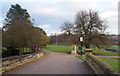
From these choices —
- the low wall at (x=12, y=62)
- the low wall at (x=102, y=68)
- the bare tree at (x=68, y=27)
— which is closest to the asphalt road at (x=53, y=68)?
the low wall at (x=12, y=62)

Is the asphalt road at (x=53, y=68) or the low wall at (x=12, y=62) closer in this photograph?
the asphalt road at (x=53, y=68)

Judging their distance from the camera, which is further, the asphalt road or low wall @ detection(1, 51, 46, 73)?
low wall @ detection(1, 51, 46, 73)

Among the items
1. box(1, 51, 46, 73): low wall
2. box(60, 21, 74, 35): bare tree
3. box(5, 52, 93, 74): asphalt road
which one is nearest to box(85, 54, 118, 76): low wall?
box(5, 52, 93, 74): asphalt road

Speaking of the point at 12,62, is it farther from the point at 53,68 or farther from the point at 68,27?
the point at 68,27

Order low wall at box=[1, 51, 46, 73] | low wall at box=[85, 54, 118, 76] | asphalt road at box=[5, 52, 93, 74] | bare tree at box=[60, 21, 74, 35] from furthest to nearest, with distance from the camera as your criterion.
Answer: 1. bare tree at box=[60, 21, 74, 35]
2. low wall at box=[1, 51, 46, 73]
3. asphalt road at box=[5, 52, 93, 74]
4. low wall at box=[85, 54, 118, 76]

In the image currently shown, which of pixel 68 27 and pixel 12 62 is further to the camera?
pixel 68 27

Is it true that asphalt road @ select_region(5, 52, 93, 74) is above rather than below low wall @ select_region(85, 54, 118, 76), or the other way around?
below

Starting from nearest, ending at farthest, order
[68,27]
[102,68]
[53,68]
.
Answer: [102,68] → [53,68] → [68,27]

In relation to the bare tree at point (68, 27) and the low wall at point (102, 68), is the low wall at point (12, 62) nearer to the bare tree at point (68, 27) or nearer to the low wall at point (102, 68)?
the low wall at point (102, 68)

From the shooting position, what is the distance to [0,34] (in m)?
21.1

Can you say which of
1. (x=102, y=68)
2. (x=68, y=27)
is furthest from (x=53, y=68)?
(x=68, y=27)

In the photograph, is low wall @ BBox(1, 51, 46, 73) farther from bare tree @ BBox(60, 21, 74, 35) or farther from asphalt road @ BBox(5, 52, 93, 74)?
bare tree @ BBox(60, 21, 74, 35)

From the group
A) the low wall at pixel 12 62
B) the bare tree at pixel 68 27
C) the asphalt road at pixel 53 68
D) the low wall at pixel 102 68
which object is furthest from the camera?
the bare tree at pixel 68 27

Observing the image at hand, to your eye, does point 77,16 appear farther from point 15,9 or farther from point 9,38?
point 9,38
